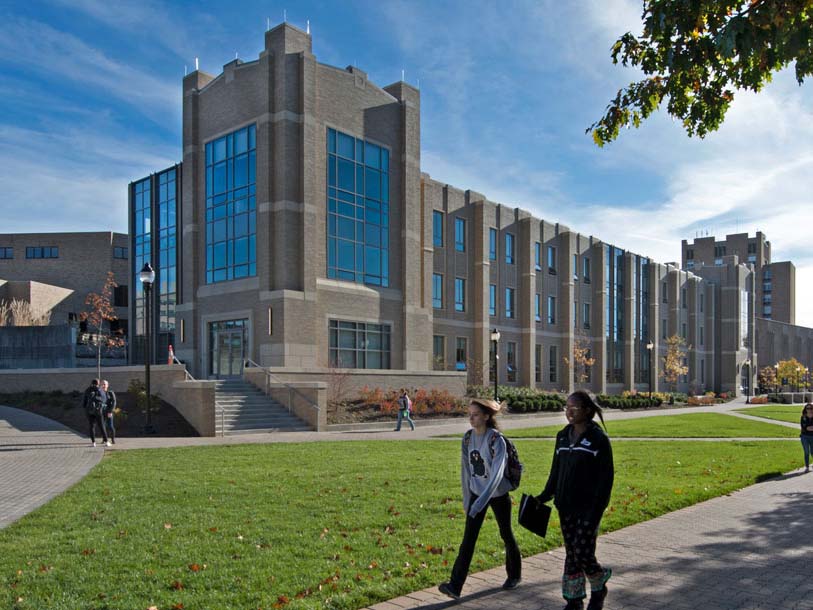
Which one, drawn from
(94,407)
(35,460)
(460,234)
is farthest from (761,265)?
(35,460)

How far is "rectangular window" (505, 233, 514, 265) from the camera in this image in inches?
1959

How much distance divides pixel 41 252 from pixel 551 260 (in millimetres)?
42643

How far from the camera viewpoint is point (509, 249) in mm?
50062

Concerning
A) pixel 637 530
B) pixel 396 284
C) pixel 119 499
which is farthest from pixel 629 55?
pixel 396 284

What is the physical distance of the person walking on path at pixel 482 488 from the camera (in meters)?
5.63

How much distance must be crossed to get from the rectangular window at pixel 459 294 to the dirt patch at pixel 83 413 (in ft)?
77.3

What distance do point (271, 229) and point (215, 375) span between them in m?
7.97

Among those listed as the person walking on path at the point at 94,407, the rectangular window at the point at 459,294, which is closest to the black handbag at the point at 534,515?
the person walking on path at the point at 94,407

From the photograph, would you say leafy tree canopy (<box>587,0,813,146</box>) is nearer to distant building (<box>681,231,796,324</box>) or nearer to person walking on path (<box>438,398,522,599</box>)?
person walking on path (<box>438,398,522,599</box>)

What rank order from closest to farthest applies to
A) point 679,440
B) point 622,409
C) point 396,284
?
point 679,440 → point 396,284 → point 622,409

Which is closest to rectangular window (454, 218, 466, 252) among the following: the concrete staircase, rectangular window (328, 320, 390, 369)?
rectangular window (328, 320, 390, 369)

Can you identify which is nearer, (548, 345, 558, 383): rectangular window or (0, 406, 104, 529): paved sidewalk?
(0, 406, 104, 529): paved sidewalk

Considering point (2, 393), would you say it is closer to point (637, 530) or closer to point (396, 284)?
point (396, 284)

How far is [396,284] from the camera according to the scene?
36.7 metres
